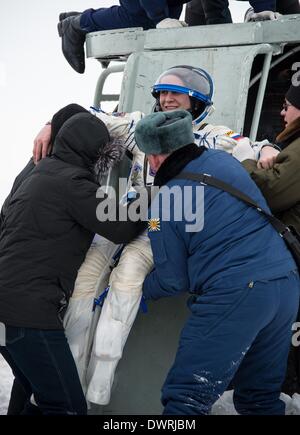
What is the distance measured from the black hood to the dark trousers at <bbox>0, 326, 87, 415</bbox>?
0.87m

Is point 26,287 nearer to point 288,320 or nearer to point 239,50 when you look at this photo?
point 288,320

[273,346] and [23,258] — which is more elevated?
[23,258]

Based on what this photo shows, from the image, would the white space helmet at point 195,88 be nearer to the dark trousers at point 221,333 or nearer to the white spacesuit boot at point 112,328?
the white spacesuit boot at point 112,328

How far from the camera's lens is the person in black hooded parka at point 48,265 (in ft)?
7.84

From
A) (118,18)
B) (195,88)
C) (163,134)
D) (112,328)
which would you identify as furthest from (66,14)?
(112,328)

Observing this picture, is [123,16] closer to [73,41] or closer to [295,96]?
[73,41]

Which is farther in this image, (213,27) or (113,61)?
(113,61)

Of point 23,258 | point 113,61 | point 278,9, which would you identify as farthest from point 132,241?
point 278,9

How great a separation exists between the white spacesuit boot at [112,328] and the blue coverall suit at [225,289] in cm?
20

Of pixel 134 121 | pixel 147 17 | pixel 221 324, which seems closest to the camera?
pixel 221 324

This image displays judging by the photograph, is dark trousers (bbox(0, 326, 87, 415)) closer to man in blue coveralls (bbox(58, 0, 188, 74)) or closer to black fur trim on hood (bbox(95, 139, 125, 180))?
black fur trim on hood (bbox(95, 139, 125, 180))

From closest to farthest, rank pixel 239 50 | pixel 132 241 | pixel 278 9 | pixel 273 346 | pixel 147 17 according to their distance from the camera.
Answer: pixel 273 346 → pixel 132 241 → pixel 239 50 → pixel 147 17 → pixel 278 9

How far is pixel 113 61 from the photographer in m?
4.95
